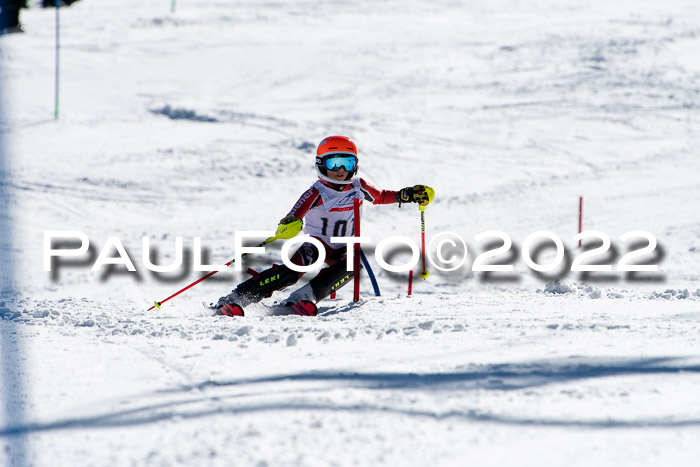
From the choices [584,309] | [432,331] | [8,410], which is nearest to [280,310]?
[432,331]

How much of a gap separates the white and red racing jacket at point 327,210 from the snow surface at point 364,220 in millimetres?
705

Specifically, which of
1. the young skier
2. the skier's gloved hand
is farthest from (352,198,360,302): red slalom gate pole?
the skier's gloved hand

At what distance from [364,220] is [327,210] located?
3.96m

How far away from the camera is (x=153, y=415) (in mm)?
2643

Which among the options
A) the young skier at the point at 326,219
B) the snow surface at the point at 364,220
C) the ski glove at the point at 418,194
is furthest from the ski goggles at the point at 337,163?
the snow surface at the point at 364,220

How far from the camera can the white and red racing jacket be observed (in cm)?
545

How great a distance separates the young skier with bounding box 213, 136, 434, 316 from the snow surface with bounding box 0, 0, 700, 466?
1.18 feet

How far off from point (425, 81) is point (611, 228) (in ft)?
24.7

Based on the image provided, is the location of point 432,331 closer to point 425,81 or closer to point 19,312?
point 19,312

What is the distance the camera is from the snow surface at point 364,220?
2.56 meters

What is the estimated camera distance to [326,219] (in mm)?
5496

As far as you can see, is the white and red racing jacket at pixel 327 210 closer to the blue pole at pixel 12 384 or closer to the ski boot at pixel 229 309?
the ski boot at pixel 229 309

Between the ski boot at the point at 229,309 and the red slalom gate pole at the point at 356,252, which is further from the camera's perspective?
the red slalom gate pole at the point at 356,252

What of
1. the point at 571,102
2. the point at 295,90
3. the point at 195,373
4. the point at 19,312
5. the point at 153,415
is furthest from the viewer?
→ the point at 295,90
